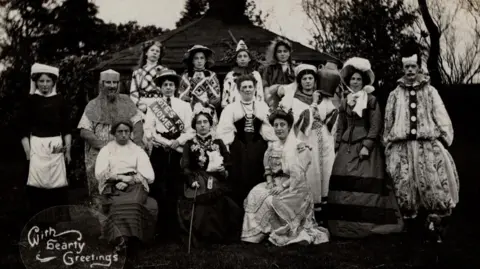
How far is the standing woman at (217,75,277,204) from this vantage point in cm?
729

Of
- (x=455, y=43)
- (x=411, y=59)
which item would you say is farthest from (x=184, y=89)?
(x=455, y=43)

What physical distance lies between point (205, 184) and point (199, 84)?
146 cm

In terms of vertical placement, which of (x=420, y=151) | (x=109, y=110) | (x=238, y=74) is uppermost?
(x=238, y=74)

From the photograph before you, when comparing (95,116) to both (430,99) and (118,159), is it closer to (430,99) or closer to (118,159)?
(118,159)

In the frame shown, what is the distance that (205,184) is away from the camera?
22.3ft

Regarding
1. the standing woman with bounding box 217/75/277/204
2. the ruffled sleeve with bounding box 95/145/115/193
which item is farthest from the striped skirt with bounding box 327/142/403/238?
the ruffled sleeve with bounding box 95/145/115/193

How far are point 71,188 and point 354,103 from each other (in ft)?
22.5

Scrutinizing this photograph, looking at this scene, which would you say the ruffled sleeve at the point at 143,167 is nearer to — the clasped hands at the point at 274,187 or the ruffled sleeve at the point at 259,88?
the clasped hands at the point at 274,187

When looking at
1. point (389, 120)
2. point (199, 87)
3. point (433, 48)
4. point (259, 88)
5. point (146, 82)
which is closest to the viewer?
point (389, 120)

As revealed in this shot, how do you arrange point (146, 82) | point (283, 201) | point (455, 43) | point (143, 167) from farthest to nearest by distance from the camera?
1. point (455, 43)
2. point (146, 82)
3. point (283, 201)
4. point (143, 167)

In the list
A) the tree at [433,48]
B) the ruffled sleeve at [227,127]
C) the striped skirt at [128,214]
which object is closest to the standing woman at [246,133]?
the ruffled sleeve at [227,127]

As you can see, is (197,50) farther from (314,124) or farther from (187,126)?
(314,124)

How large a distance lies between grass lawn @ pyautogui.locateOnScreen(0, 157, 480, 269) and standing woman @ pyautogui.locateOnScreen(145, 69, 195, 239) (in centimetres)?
72

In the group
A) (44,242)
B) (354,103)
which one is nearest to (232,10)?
(354,103)
